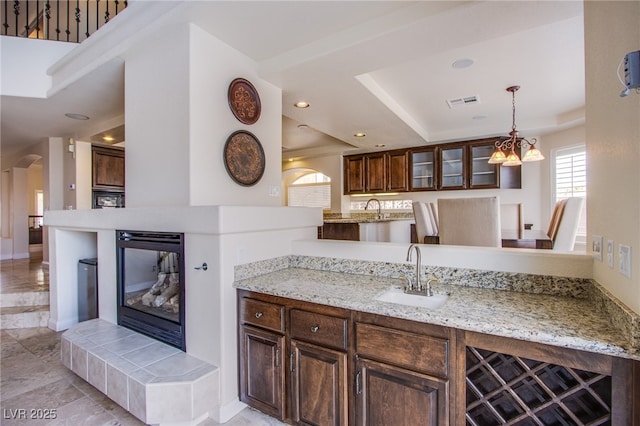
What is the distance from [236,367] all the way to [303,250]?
98 cm

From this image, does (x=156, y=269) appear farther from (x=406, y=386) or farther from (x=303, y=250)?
(x=406, y=386)

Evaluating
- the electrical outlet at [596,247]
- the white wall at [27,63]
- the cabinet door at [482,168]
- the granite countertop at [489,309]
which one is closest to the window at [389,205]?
the cabinet door at [482,168]

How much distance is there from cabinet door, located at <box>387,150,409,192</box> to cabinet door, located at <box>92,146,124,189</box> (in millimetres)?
5116

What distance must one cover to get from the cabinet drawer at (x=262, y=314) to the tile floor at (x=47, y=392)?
629 mm

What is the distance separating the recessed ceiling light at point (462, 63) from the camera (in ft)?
9.72

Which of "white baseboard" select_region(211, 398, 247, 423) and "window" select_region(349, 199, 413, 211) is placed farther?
"window" select_region(349, 199, 413, 211)

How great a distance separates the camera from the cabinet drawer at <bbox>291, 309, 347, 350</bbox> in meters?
1.64

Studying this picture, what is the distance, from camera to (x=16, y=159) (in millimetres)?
6504

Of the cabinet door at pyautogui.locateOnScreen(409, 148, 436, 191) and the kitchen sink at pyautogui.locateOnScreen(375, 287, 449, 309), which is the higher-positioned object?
the cabinet door at pyautogui.locateOnScreen(409, 148, 436, 191)

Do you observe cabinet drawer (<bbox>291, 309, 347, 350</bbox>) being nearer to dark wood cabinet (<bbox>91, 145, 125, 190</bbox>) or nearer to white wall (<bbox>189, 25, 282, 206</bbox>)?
white wall (<bbox>189, 25, 282, 206</bbox>)

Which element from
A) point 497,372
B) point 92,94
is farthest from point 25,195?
point 497,372

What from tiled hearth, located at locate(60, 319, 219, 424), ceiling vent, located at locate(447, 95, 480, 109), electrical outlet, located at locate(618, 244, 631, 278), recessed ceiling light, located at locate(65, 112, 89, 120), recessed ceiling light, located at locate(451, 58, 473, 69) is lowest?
tiled hearth, located at locate(60, 319, 219, 424)

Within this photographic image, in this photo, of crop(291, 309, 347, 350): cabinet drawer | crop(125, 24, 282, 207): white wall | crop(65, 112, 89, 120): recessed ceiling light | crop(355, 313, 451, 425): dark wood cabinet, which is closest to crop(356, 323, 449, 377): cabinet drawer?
crop(355, 313, 451, 425): dark wood cabinet

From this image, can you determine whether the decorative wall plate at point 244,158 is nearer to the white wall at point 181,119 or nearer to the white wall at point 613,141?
the white wall at point 181,119
